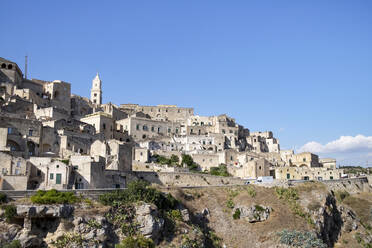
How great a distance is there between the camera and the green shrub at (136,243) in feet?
120

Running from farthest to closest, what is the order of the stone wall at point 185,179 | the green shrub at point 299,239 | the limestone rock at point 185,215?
the stone wall at point 185,179
the green shrub at point 299,239
the limestone rock at point 185,215

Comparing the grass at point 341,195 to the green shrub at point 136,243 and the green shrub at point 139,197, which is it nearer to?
the green shrub at point 139,197

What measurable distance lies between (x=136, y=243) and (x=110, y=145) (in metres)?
16.8

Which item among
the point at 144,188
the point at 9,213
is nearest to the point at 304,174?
the point at 144,188

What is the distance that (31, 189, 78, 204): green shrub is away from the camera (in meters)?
36.0

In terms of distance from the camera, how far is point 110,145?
5147 cm

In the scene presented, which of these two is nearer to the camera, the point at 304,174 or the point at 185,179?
the point at 185,179

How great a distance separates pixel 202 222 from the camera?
48.2 metres

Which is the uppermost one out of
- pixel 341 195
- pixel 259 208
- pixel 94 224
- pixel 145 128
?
pixel 145 128

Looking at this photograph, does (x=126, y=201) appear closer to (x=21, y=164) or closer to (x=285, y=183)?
(x=21, y=164)

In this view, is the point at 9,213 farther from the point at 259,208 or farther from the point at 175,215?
the point at 259,208

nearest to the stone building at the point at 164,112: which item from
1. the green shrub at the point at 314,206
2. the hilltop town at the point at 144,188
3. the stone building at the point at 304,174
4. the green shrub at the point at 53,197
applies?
the hilltop town at the point at 144,188

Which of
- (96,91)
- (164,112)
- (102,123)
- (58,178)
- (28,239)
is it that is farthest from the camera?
(96,91)

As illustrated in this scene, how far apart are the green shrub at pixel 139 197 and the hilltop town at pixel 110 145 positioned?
3261 mm
